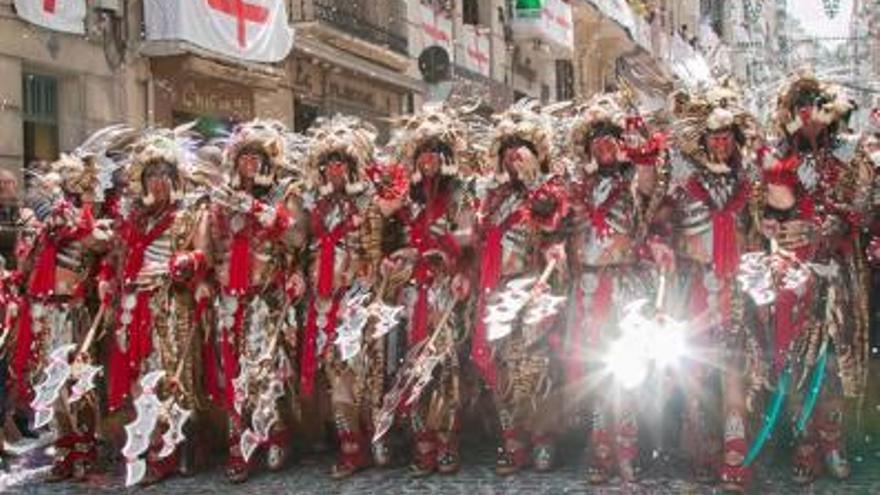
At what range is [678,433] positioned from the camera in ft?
22.1

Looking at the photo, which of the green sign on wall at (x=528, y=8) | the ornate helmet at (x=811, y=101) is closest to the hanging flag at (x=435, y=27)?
the green sign on wall at (x=528, y=8)

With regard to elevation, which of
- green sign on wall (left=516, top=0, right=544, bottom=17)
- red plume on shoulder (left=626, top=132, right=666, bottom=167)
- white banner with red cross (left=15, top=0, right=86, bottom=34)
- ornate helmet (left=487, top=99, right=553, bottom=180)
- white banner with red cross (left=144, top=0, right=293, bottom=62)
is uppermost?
green sign on wall (left=516, top=0, right=544, bottom=17)

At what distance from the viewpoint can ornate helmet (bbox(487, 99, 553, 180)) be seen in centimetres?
668

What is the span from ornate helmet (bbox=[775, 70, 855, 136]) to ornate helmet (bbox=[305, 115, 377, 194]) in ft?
6.64

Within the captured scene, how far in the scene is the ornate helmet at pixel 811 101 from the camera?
6.20 metres

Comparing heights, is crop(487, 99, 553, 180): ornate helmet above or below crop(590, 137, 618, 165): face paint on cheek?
above

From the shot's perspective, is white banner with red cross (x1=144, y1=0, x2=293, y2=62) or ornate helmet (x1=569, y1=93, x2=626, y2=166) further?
white banner with red cross (x1=144, y1=0, x2=293, y2=62)

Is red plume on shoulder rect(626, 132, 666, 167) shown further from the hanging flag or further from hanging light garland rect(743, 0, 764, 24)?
hanging light garland rect(743, 0, 764, 24)

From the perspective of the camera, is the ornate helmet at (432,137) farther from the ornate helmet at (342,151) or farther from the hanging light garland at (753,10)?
the hanging light garland at (753,10)

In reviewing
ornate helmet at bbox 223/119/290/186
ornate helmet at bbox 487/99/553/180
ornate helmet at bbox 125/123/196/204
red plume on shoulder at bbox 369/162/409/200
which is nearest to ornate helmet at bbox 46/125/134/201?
ornate helmet at bbox 125/123/196/204

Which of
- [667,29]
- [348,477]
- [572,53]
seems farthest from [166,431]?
[667,29]

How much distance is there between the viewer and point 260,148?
6992 millimetres

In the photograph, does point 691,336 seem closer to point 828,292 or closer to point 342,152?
point 828,292

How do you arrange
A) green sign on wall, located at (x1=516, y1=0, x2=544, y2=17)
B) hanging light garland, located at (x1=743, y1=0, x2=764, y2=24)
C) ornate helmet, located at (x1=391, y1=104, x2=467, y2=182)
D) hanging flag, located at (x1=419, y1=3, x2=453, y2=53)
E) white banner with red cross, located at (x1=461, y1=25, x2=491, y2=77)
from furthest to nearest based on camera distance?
green sign on wall, located at (x1=516, y1=0, x2=544, y2=17) → white banner with red cross, located at (x1=461, y1=25, x2=491, y2=77) → hanging light garland, located at (x1=743, y1=0, x2=764, y2=24) → hanging flag, located at (x1=419, y1=3, x2=453, y2=53) → ornate helmet, located at (x1=391, y1=104, x2=467, y2=182)
